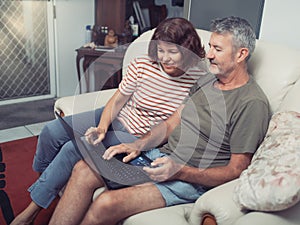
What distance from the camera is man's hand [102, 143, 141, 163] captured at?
138cm

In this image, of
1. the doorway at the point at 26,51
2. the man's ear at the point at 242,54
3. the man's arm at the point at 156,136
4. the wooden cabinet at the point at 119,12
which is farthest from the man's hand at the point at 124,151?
the doorway at the point at 26,51

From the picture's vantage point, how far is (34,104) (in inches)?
133

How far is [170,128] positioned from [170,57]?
309mm

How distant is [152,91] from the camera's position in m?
1.60

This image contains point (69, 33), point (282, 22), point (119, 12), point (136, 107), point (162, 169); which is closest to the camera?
point (162, 169)

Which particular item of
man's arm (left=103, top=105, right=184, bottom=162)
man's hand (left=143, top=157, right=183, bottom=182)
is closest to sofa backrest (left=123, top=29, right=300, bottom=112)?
man's arm (left=103, top=105, right=184, bottom=162)

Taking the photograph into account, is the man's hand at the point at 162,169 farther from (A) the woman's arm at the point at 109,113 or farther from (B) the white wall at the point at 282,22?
(B) the white wall at the point at 282,22

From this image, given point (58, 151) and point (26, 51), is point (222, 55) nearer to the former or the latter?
point (58, 151)

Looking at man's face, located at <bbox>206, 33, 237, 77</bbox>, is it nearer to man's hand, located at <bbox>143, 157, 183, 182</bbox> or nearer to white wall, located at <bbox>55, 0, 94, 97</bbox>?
man's hand, located at <bbox>143, 157, 183, 182</bbox>

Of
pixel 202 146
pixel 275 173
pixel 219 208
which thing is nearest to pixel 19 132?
pixel 202 146

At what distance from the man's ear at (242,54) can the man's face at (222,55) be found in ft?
0.07

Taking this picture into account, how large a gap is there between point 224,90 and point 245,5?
0.81m

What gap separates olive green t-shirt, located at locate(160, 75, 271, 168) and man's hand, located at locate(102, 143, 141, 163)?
0.44ft

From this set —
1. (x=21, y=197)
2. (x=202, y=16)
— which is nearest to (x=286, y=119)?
(x=202, y=16)
